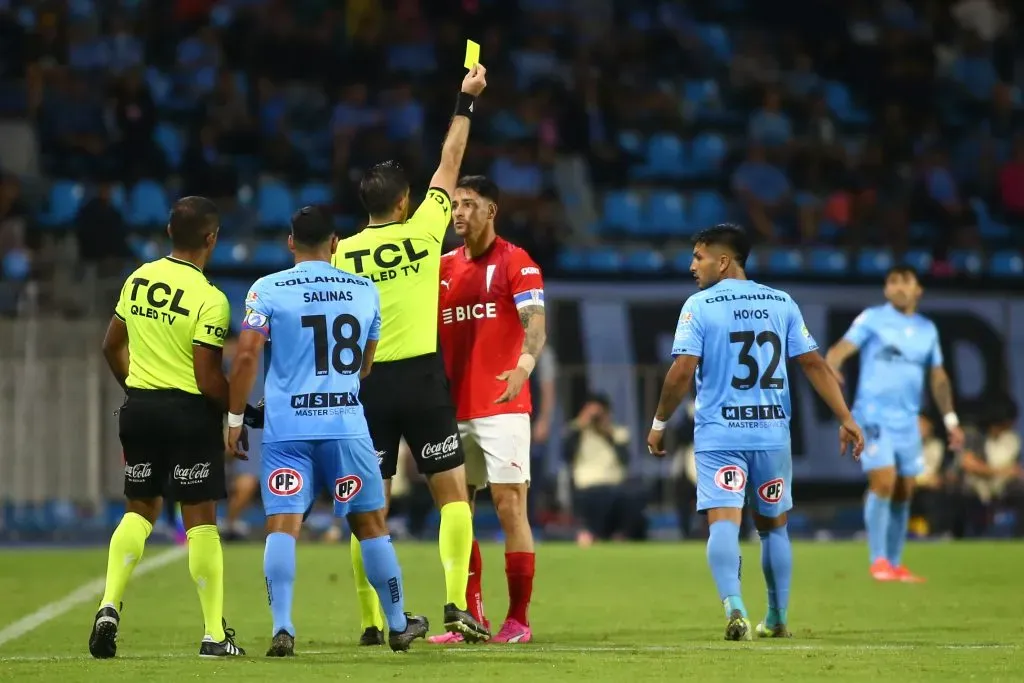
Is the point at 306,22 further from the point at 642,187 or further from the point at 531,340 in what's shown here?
the point at 531,340

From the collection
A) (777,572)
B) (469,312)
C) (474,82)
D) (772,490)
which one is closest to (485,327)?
(469,312)

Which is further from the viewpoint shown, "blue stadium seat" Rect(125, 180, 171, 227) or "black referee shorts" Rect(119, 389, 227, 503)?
"blue stadium seat" Rect(125, 180, 171, 227)

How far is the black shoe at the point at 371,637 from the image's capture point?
→ 9.44m

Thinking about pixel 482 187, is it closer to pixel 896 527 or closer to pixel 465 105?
pixel 465 105

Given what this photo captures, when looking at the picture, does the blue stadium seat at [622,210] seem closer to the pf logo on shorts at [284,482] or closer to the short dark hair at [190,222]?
the short dark hair at [190,222]

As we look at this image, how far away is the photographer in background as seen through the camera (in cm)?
2039

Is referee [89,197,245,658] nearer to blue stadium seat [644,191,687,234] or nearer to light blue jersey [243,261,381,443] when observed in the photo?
light blue jersey [243,261,381,443]

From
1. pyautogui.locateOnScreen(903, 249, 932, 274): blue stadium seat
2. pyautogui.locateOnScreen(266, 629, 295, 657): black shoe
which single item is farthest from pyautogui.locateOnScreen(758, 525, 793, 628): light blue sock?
pyautogui.locateOnScreen(903, 249, 932, 274): blue stadium seat

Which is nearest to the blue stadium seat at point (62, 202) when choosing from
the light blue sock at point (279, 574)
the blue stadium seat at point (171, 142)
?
the blue stadium seat at point (171, 142)

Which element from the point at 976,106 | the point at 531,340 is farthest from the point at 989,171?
the point at 531,340

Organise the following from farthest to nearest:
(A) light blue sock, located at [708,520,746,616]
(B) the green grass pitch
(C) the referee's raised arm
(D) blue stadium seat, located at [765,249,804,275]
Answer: (D) blue stadium seat, located at [765,249,804,275] → (C) the referee's raised arm → (A) light blue sock, located at [708,520,746,616] → (B) the green grass pitch

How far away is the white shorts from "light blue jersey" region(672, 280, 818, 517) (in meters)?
0.96

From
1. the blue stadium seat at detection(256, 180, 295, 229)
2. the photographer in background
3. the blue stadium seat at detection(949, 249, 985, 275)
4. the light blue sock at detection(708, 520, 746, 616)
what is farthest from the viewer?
the blue stadium seat at detection(949, 249, 985, 275)

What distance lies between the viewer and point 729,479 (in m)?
9.67
